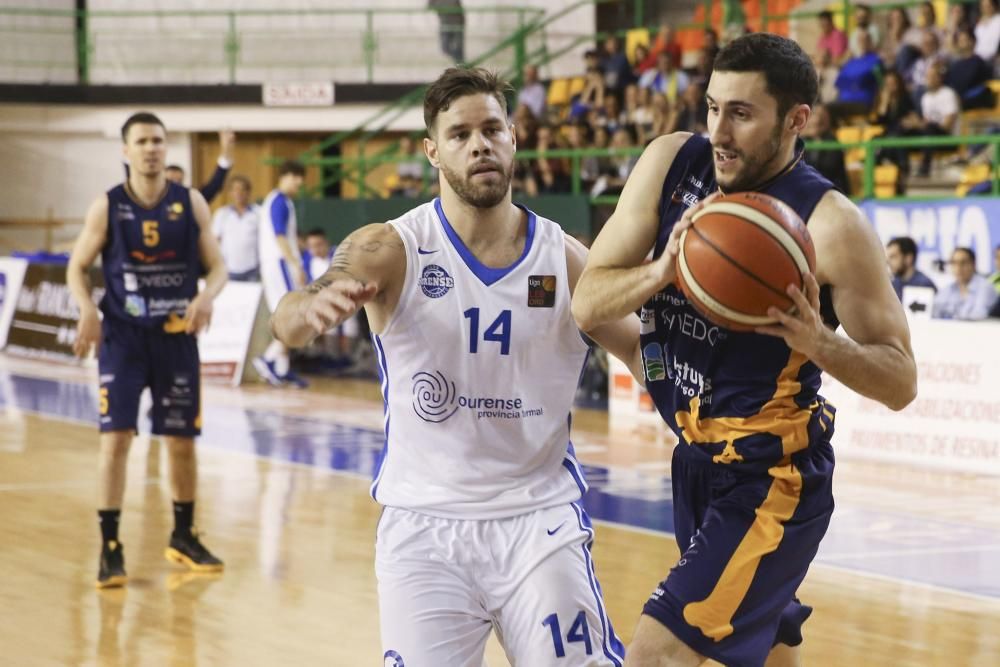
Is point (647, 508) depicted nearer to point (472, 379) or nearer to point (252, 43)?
point (472, 379)

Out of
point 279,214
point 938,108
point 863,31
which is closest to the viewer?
point 279,214

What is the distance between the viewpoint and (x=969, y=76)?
15164 millimetres

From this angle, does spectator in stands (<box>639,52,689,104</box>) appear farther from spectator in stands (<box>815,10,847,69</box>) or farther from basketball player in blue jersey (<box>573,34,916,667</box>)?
basketball player in blue jersey (<box>573,34,916,667</box>)

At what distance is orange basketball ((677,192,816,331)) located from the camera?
3418 mm

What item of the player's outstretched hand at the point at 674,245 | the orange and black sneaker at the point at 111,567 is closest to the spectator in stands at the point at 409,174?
the orange and black sneaker at the point at 111,567

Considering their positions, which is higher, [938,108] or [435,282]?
[938,108]

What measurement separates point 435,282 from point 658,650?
1132mm

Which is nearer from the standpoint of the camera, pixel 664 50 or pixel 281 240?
pixel 281 240

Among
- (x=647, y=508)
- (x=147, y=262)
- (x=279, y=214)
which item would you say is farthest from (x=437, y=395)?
(x=279, y=214)

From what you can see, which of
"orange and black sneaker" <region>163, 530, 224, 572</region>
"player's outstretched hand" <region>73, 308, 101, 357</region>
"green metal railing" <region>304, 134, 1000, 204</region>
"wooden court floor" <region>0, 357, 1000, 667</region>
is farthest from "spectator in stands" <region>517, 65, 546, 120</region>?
"player's outstretched hand" <region>73, 308, 101, 357</region>

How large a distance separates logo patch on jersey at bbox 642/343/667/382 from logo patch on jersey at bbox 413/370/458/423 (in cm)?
52

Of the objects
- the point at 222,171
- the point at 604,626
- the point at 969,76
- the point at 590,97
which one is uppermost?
the point at 590,97

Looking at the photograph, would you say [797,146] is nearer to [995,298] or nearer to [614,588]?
[614,588]

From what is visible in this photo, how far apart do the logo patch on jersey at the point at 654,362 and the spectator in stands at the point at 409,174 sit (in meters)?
15.0
